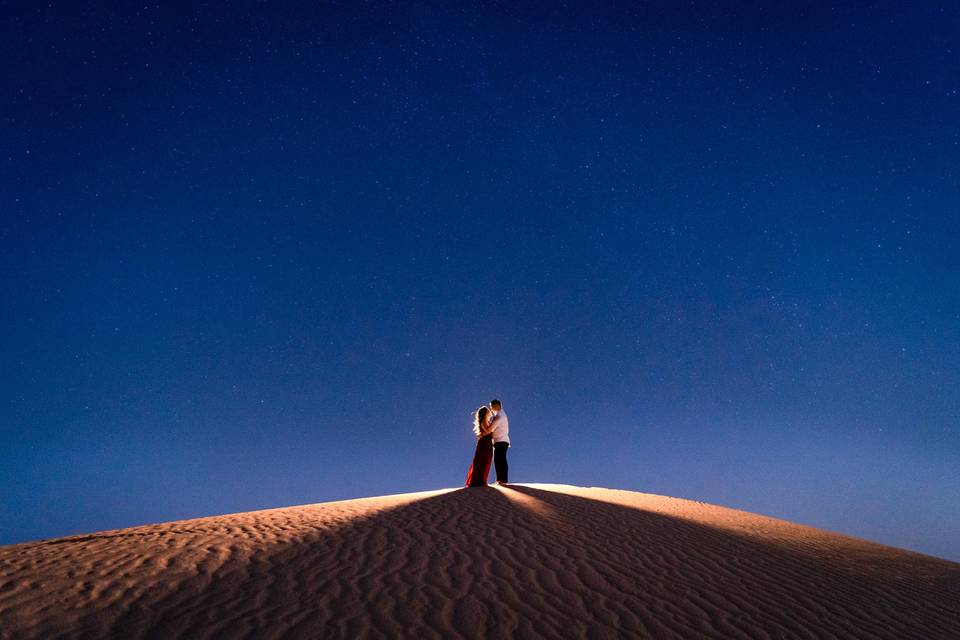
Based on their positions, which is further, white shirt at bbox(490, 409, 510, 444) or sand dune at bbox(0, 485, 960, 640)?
white shirt at bbox(490, 409, 510, 444)

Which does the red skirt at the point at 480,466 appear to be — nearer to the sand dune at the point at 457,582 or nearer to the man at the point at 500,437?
the man at the point at 500,437

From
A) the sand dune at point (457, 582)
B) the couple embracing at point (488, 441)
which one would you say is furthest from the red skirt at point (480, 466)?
the sand dune at point (457, 582)

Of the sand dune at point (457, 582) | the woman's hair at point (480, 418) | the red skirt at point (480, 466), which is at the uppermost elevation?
the woman's hair at point (480, 418)

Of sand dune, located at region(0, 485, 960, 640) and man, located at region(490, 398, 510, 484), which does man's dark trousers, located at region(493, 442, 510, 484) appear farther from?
sand dune, located at region(0, 485, 960, 640)

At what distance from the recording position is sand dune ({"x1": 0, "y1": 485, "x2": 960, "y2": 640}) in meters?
A: 5.19

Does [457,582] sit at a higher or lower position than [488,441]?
lower

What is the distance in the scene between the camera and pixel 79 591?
5.73 m

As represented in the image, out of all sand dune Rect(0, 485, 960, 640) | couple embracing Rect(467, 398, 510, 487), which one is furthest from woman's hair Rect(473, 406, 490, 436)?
sand dune Rect(0, 485, 960, 640)

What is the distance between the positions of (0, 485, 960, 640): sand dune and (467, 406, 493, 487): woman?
9.08ft

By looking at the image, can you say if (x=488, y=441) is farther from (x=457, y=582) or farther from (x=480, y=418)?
(x=457, y=582)

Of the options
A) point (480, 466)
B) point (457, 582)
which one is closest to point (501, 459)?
point (480, 466)

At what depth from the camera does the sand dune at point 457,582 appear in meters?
5.19

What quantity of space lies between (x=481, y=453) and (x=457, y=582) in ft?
23.9

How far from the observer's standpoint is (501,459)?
553 inches
